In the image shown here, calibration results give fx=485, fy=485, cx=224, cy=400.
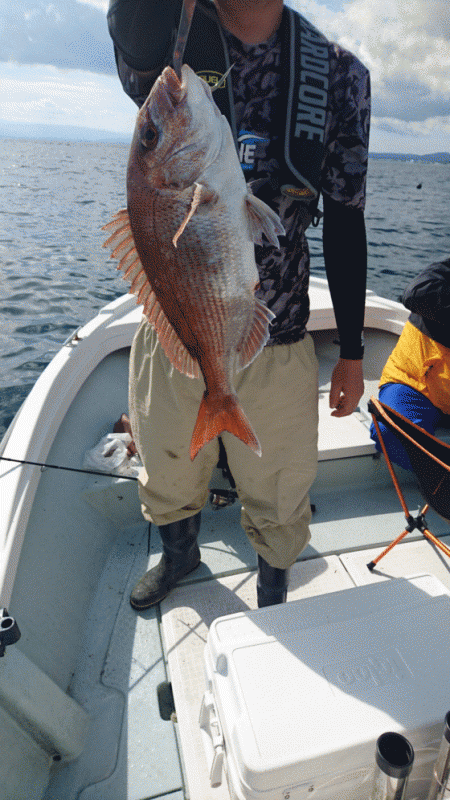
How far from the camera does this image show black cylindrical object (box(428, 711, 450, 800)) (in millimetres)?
1155

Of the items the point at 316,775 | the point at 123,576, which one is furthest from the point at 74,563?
the point at 316,775

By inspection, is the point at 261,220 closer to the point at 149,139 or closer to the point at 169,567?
the point at 149,139

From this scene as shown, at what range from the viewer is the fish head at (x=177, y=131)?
106 centimetres

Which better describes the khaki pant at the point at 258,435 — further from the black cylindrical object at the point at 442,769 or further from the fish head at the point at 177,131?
the black cylindrical object at the point at 442,769

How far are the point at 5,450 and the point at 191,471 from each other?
Answer: 39.9 inches

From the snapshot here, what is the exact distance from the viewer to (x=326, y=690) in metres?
1.38

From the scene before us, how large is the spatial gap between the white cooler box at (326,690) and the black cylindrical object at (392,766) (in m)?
0.11

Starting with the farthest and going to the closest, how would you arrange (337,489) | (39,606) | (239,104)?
(337,489)
(39,606)
(239,104)

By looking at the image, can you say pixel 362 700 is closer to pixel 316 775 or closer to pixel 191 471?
pixel 316 775

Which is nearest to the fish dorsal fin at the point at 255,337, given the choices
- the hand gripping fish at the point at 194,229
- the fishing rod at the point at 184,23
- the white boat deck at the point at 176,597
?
the hand gripping fish at the point at 194,229

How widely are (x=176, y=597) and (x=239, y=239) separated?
1.93 metres

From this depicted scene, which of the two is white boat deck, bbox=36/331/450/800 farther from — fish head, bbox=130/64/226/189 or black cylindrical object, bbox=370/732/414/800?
fish head, bbox=130/64/226/189

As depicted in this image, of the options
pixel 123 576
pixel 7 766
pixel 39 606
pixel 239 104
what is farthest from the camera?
pixel 123 576

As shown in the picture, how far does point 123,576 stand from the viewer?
2658 millimetres
